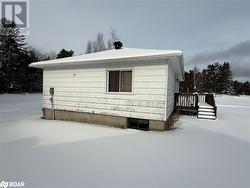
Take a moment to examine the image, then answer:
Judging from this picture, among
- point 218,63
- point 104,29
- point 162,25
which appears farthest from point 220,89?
point 162,25

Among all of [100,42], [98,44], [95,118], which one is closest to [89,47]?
[98,44]

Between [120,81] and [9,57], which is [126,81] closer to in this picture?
[120,81]

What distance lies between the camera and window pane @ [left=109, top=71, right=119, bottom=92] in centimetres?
754

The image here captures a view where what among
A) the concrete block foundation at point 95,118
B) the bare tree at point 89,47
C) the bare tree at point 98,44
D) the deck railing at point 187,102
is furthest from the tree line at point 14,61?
the concrete block foundation at point 95,118

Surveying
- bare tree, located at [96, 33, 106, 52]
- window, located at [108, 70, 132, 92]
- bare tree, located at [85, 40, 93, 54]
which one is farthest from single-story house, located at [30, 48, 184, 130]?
bare tree, located at [85, 40, 93, 54]

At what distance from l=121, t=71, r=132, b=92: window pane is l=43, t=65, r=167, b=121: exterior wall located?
0.22 metres

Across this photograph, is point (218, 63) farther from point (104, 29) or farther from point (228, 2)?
point (228, 2)

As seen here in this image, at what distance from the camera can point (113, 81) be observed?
7.64 m

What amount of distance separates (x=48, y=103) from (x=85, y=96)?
2.55 m

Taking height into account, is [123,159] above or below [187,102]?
below

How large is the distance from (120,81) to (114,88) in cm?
41

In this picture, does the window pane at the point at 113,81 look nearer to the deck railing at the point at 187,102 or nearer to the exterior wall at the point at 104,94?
the exterior wall at the point at 104,94

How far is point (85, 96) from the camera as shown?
27.3 ft

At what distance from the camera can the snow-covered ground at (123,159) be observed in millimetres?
3078
